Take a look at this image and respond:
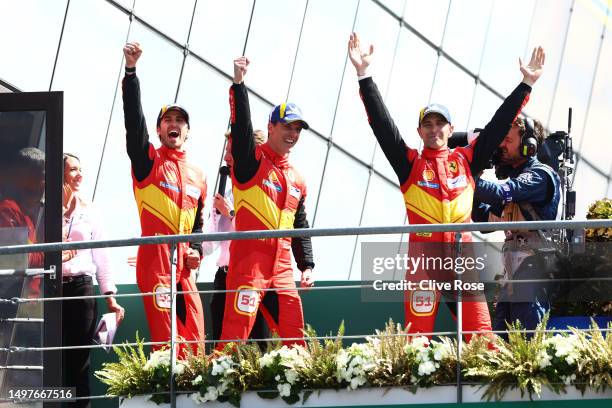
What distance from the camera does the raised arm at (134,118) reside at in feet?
28.1

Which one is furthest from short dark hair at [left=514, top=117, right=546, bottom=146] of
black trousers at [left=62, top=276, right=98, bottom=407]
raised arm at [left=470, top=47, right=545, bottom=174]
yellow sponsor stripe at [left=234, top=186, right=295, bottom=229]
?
black trousers at [left=62, top=276, right=98, bottom=407]

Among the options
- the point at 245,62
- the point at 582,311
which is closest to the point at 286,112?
the point at 245,62

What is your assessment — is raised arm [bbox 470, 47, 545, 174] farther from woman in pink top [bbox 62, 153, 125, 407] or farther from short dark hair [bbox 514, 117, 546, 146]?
woman in pink top [bbox 62, 153, 125, 407]

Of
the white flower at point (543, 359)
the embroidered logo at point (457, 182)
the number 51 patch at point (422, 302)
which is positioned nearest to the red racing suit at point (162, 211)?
the number 51 patch at point (422, 302)

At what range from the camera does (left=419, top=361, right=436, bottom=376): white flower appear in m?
7.66

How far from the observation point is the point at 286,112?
28.2 feet

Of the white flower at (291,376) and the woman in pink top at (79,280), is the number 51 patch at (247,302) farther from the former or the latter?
the woman in pink top at (79,280)

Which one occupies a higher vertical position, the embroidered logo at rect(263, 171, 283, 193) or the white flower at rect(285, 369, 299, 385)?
the embroidered logo at rect(263, 171, 283, 193)

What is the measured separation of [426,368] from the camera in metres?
7.67

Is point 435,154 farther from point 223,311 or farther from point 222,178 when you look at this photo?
point 222,178

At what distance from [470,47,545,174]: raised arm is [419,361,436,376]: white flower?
1.42m

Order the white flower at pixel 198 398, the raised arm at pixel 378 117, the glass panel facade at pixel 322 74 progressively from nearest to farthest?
the white flower at pixel 198 398 → the raised arm at pixel 378 117 → the glass panel facade at pixel 322 74

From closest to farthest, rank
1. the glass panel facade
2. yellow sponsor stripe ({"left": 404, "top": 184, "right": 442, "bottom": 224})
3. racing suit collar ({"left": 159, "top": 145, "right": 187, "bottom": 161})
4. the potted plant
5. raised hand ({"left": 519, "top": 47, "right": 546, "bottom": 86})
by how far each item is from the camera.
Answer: the potted plant
yellow sponsor stripe ({"left": 404, "top": 184, "right": 442, "bottom": 224})
raised hand ({"left": 519, "top": 47, "right": 546, "bottom": 86})
racing suit collar ({"left": 159, "top": 145, "right": 187, "bottom": 161})
the glass panel facade

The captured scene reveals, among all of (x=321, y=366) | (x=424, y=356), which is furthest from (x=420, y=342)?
(x=321, y=366)
